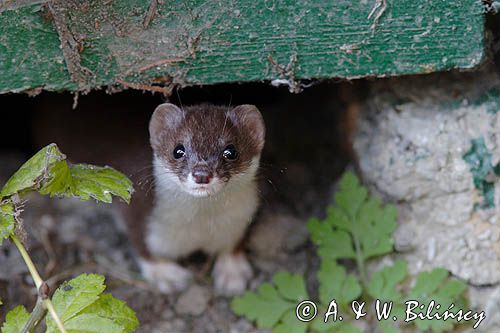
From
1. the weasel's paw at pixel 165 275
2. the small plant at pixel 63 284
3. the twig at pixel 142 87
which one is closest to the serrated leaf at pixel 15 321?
the small plant at pixel 63 284

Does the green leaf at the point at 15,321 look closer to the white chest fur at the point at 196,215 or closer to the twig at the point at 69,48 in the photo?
the twig at the point at 69,48

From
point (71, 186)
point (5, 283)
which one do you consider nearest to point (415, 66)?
point (71, 186)

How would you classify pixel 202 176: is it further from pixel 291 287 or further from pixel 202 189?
pixel 291 287

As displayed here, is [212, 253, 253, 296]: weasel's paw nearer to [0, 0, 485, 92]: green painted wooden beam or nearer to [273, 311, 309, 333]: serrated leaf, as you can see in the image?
[273, 311, 309, 333]: serrated leaf

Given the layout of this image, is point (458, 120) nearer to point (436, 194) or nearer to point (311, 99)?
point (436, 194)

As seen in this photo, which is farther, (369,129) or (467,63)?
(369,129)

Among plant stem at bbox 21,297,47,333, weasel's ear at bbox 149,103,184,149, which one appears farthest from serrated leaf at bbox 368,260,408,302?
plant stem at bbox 21,297,47,333

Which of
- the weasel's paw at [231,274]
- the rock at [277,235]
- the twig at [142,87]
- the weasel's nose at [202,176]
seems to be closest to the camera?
the twig at [142,87]
